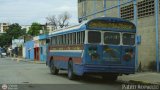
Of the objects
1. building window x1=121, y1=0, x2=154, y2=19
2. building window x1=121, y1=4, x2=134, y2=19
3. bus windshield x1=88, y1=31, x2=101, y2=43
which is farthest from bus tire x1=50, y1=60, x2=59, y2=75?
bus windshield x1=88, y1=31, x2=101, y2=43

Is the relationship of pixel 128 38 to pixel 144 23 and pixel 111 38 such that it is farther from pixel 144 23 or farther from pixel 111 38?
pixel 144 23

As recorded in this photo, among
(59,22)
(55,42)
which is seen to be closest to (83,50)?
(55,42)

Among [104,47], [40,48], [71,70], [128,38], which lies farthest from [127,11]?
[40,48]

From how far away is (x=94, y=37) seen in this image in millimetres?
20234

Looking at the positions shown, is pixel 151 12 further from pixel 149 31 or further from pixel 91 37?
pixel 91 37

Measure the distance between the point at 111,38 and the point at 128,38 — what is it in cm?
91

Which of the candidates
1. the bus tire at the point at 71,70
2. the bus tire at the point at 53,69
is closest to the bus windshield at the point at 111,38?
the bus tire at the point at 71,70

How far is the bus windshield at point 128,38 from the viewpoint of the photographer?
68.1 feet

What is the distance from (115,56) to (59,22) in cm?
8715

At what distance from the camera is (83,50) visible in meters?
20.2

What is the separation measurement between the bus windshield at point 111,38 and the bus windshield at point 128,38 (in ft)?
1.09

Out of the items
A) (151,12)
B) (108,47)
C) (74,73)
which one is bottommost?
(74,73)

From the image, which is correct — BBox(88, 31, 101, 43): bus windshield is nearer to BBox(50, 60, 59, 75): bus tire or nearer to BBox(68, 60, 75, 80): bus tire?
BBox(68, 60, 75, 80): bus tire

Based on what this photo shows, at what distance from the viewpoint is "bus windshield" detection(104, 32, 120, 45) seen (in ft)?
66.9
